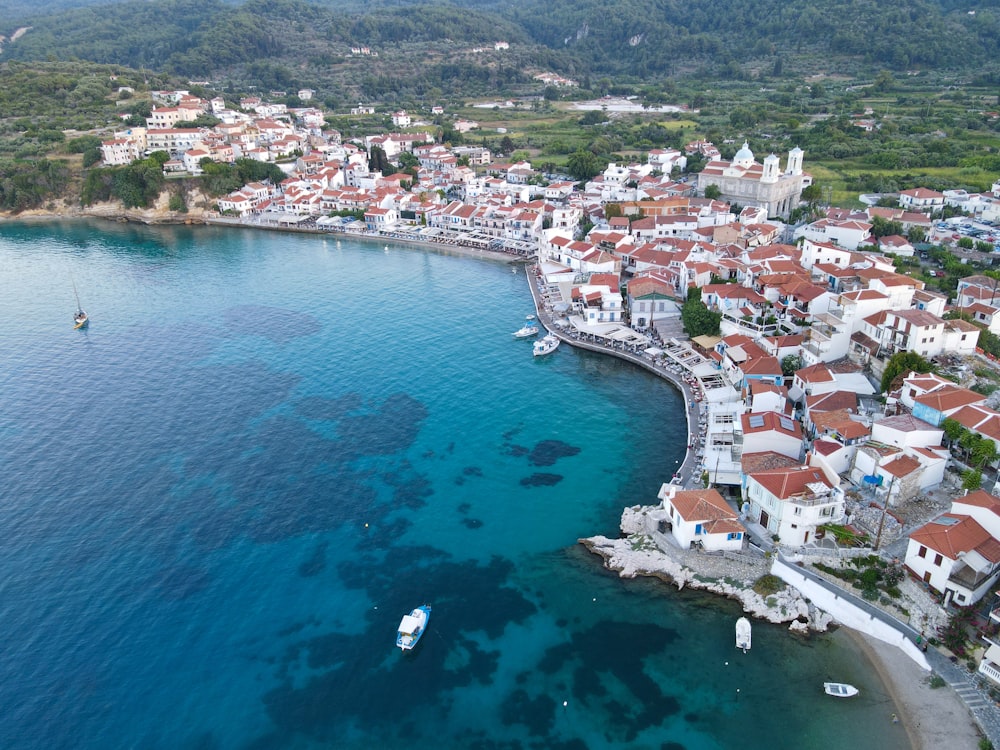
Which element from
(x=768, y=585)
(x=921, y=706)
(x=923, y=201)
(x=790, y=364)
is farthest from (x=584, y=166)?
(x=921, y=706)

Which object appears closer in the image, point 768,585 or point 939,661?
point 939,661

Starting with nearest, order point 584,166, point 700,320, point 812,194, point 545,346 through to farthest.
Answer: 1. point 700,320
2. point 545,346
3. point 812,194
4. point 584,166

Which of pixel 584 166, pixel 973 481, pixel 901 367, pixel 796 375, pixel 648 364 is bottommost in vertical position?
pixel 648 364

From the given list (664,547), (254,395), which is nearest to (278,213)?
(254,395)

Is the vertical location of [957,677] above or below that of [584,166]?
below

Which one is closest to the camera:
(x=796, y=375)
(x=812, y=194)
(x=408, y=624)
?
(x=408, y=624)

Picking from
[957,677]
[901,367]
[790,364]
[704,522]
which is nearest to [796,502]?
[704,522]

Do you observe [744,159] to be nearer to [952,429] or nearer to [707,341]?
[707,341]

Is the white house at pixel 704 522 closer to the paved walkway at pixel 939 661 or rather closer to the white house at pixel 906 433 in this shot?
the paved walkway at pixel 939 661
